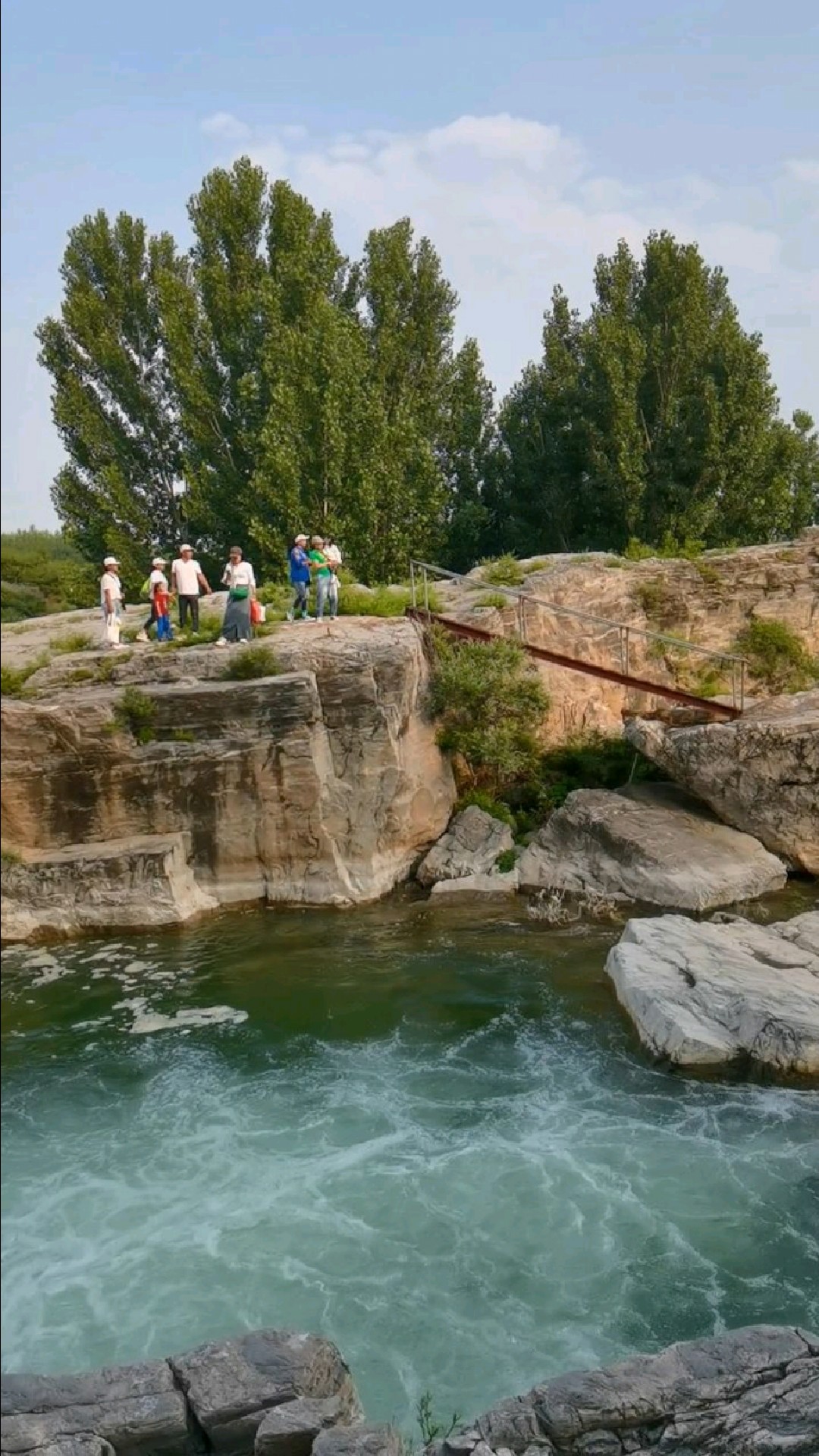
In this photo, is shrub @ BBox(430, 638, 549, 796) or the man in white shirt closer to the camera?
the man in white shirt

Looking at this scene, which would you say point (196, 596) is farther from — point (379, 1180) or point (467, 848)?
point (379, 1180)

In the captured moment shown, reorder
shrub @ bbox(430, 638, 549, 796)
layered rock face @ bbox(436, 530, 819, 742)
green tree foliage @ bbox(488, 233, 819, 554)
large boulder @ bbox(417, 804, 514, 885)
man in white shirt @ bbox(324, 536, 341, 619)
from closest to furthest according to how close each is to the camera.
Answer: large boulder @ bbox(417, 804, 514, 885)
man in white shirt @ bbox(324, 536, 341, 619)
shrub @ bbox(430, 638, 549, 796)
layered rock face @ bbox(436, 530, 819, 742)
green tree foliage @ bbox(488, 233, 819, 554)

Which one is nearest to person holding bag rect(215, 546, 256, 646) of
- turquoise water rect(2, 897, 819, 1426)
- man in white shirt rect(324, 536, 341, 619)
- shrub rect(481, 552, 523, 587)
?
man in white shirt rect(324, 536, 341, 619)

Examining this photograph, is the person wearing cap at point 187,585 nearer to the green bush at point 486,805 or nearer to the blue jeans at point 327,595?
the blue jeans at point 327,595

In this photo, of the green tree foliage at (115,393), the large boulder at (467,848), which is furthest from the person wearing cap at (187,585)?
the green tree foliage at (115,393)

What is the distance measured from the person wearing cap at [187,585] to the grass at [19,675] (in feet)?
11.4

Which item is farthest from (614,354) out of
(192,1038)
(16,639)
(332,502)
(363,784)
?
(192,1038)

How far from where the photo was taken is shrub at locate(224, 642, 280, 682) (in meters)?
16.3

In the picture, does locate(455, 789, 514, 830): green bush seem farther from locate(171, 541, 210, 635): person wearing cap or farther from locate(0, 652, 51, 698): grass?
locate(0, 652, 51, 698): grass

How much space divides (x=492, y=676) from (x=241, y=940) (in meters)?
6.78

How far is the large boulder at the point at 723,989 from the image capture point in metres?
11.3

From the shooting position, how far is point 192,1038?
10227mm

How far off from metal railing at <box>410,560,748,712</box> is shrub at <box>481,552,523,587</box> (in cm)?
24

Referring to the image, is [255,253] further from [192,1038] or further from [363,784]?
[192,1038]
